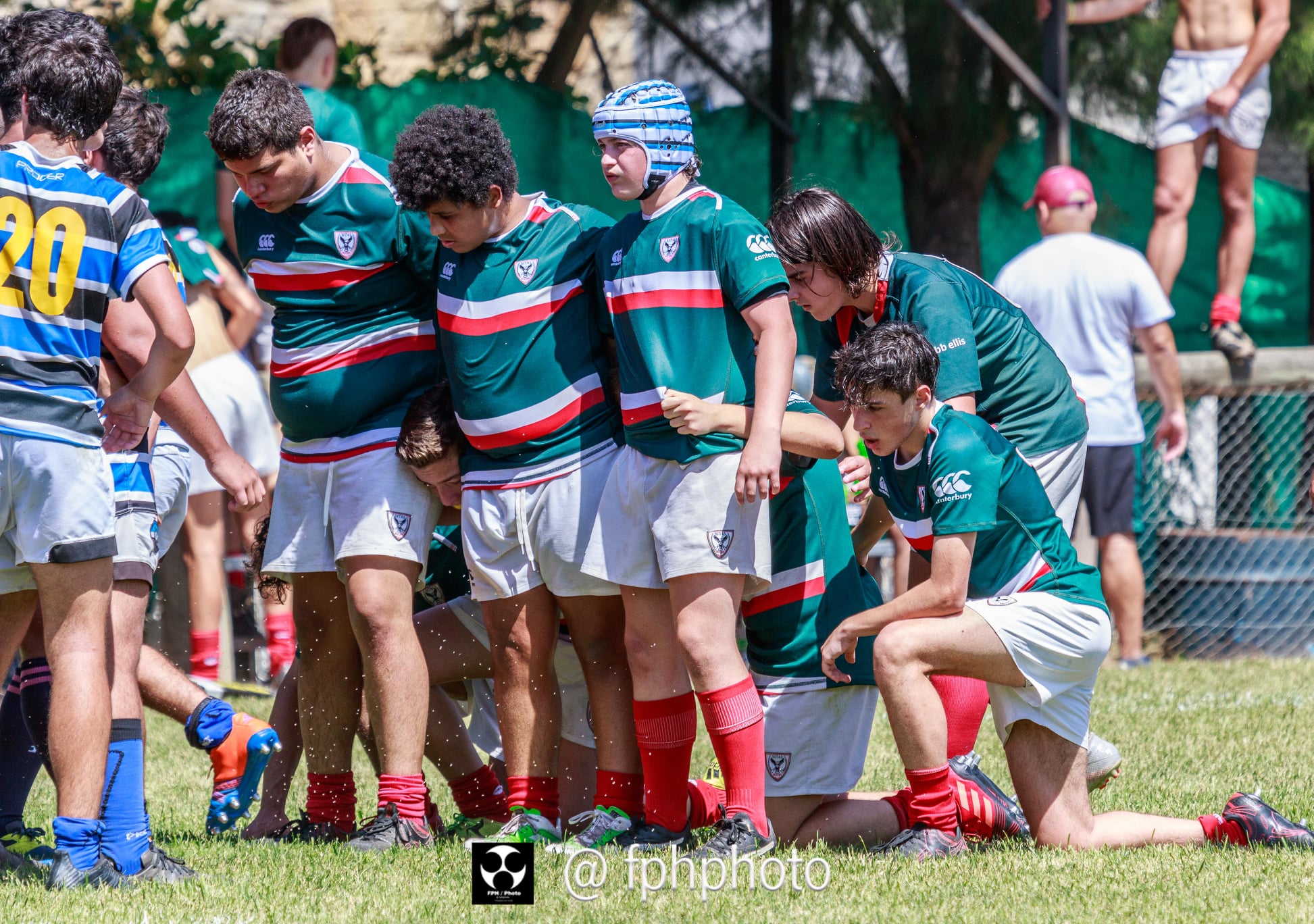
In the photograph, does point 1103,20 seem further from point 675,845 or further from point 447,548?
point 675,845

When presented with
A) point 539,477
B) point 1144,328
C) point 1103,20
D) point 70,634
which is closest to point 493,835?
point 539,477

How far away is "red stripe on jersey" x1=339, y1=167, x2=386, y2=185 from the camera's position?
151 inches

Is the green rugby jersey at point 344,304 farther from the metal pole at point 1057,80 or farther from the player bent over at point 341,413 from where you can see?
the metal pole at point 1057,80

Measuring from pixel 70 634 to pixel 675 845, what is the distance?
142 centimetres

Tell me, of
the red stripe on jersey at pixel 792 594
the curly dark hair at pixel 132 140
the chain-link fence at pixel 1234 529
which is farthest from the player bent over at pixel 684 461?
the chain-link fence at pixel 1234 529

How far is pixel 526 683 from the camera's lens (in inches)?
147

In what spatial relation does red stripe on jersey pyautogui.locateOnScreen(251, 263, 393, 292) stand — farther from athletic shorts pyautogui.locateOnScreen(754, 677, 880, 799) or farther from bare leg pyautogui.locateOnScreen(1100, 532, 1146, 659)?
bare leg pyautogui.locateOnScreen(1100, 532, 1146, 659)

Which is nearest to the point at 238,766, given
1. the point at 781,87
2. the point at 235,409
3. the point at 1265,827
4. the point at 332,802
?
the point at 332,802

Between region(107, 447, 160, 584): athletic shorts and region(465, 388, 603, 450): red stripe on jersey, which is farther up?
region(465, 388, 603, 450): red stripe on jersey

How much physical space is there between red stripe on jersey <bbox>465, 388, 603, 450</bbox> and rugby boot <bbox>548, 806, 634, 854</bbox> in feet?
3.06

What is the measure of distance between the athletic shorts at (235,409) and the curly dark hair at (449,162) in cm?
306

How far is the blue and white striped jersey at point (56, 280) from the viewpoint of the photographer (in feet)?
10.5

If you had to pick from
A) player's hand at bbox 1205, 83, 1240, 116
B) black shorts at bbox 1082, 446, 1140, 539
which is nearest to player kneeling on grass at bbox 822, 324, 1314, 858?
black shorts at bbox 1082, 446, 1140, 539

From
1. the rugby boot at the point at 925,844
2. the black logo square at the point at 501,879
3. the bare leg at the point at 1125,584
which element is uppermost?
the black logo square at the point at 501,879
